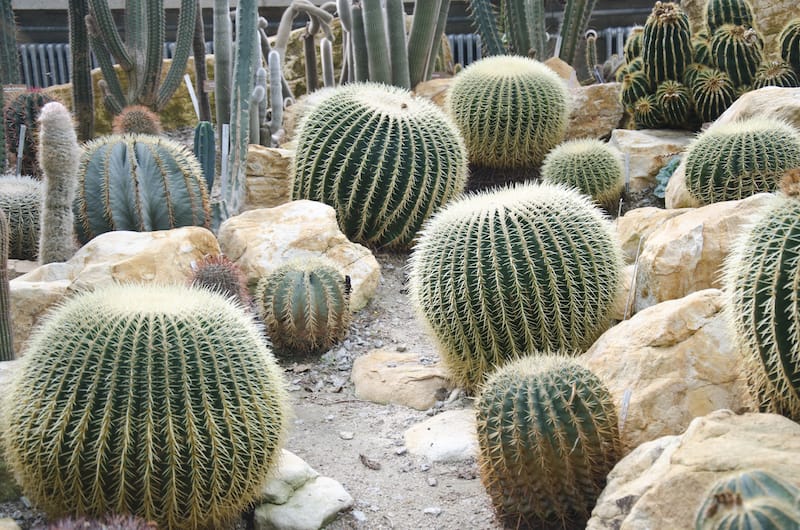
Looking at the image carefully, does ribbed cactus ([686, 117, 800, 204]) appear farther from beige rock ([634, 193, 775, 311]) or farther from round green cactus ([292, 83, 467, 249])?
round green cactus ([292, 83, 467, 249])

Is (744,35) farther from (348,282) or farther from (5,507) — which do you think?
(5,507)

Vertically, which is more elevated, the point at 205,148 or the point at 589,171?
the point at 205,148

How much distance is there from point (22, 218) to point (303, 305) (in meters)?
1.98

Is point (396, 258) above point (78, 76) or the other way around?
the other way around

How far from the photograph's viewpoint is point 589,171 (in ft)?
20.1

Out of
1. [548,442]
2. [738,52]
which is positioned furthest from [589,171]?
[548,442]

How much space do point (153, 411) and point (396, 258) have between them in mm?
3254

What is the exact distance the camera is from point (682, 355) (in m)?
3.36

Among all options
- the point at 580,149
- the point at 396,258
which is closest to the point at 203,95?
the point at 396,258

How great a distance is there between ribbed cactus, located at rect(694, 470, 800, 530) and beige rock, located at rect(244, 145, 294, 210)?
4.89 m

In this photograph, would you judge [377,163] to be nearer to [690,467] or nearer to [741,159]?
[741,159]

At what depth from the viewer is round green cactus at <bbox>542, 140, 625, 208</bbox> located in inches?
240

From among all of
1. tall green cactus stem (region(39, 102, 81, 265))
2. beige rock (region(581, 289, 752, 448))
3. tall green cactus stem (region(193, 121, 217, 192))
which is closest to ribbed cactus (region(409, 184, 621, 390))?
beige rock (region(581, 289, 752, 448))

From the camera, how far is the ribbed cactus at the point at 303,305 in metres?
4.61
